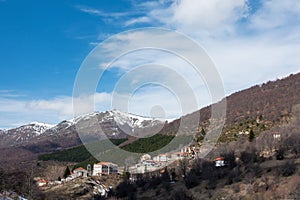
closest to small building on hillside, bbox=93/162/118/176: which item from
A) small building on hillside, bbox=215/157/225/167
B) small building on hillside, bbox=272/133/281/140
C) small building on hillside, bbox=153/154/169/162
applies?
small building on hillside, bbox=153/154/169/162

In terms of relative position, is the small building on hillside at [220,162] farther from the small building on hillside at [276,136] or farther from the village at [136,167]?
the village at [136,167]

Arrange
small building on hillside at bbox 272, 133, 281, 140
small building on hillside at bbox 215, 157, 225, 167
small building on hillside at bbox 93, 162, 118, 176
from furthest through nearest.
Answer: small building on hillside at bbox 93, 162, 118, 176
small building on hillside at bbox 272, 133, 281, 140
small building on hillside at bbox 215, 157, 225, 167

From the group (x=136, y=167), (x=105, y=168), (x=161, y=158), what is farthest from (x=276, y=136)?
(x=105, y=168)

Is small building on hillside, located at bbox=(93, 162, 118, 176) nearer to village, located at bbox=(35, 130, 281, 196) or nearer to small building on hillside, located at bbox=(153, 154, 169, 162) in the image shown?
village, located at bbox=(35, 130, 281, 196)

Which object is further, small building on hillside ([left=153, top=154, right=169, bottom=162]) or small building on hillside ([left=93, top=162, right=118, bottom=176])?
small building on hillside ([left=93, top=162, right=118, bottom=176])

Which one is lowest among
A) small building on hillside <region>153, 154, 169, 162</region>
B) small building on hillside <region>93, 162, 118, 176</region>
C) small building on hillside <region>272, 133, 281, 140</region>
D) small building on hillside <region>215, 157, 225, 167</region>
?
small building on hillside <region>93, 162, 118, 176</region>

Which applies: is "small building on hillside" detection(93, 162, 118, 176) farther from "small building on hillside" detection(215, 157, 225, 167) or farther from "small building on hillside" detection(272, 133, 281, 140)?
"small building on hillside" detection(272, 133, 281, 140)

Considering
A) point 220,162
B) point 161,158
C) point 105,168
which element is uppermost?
point 161,158

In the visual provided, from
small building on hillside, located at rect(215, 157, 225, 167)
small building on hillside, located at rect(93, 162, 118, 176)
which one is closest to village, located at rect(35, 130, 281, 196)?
small building on hillside, located at rect(93, 162, 118, 176)

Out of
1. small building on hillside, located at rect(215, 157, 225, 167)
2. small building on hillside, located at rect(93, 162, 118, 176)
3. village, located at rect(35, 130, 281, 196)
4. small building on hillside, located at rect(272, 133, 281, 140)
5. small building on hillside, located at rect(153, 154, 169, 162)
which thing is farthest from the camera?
small building on hillside, located at rect(93, 162, 118, 176)

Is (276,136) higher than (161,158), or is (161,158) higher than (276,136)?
(276,136)

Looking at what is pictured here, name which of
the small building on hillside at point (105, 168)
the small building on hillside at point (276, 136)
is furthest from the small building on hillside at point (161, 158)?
the small building on hillside at point (276, 136)

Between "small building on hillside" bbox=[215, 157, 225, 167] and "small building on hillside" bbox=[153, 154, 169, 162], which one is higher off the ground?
"small building on hillside" bbox=[153, 154, 169, 162]

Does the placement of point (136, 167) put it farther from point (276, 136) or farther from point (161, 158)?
point (276, 136)
